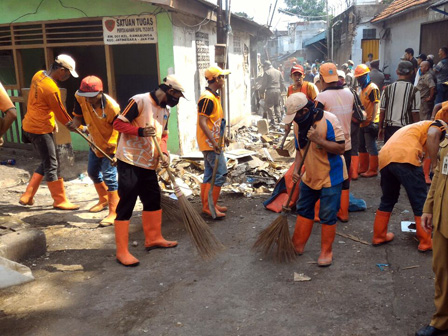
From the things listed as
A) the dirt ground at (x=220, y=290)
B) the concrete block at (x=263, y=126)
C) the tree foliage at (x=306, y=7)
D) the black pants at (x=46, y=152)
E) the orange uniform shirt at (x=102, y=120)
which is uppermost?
the tree foliage at (x=306, y=7)

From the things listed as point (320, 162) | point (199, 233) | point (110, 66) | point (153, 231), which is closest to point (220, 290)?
point (199, 233)

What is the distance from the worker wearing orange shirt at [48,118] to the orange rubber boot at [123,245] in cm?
200

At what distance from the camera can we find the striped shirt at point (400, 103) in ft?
21.4

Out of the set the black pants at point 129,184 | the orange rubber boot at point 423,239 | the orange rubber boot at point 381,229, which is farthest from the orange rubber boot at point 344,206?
the black pants at point 129,184

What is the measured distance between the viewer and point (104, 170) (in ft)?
17.7

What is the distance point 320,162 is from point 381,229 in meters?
1.16

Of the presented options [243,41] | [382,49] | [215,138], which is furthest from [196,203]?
[382,49]

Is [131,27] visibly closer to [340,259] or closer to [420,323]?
[340,259]

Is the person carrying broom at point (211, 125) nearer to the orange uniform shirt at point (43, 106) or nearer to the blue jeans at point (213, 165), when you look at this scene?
the blue jeans at point (213, 165)

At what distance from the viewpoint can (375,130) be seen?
7078 millimetres

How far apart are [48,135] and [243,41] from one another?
1008cm

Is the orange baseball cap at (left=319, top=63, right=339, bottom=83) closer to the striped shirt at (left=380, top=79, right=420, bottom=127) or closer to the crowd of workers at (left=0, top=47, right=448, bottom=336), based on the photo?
the crowd of workers at (left=0, top=47, right=448, bottom=336)

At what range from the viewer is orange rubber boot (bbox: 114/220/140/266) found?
14.0ft

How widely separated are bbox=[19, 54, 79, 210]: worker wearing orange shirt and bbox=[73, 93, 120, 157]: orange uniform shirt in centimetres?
44
